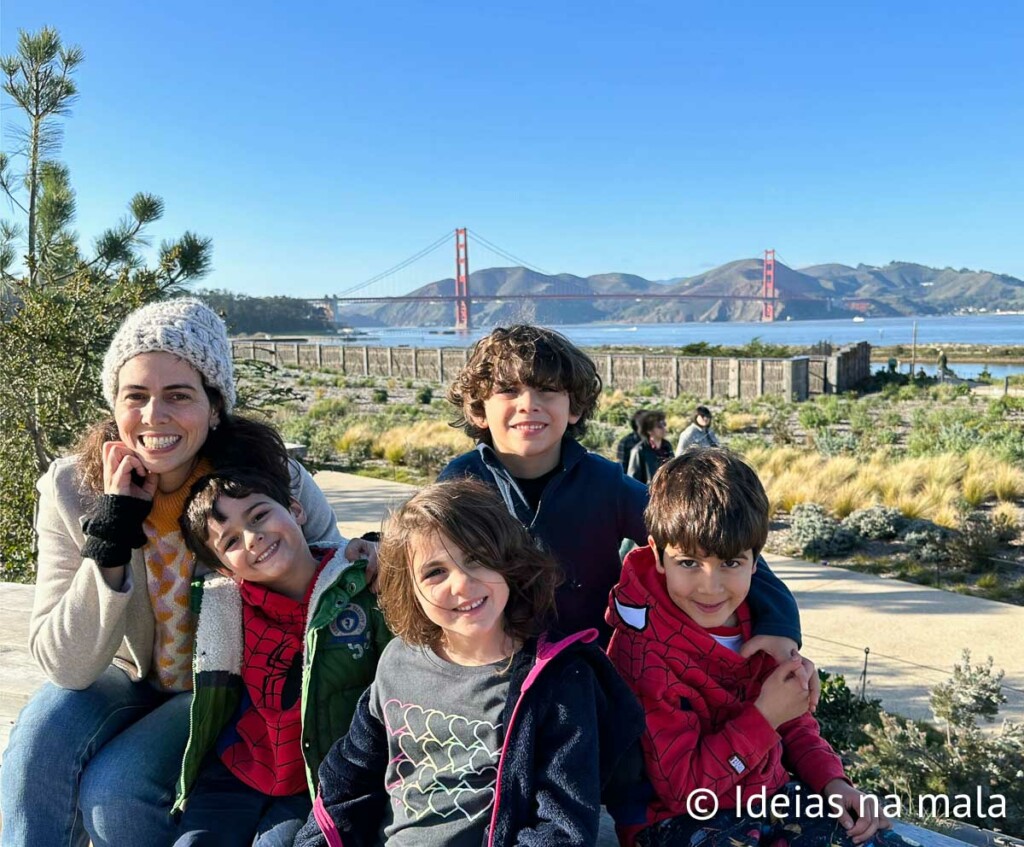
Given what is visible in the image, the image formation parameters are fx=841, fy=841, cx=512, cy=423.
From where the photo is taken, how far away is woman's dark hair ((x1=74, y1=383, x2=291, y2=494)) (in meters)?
2.00

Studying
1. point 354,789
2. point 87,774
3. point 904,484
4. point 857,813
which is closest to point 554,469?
point 354,789

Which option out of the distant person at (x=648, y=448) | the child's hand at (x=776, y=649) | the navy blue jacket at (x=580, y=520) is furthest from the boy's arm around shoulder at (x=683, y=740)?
the distant person at (x=648, y=448)

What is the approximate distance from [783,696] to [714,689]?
0.13 meters

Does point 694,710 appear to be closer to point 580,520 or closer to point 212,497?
point 580,520

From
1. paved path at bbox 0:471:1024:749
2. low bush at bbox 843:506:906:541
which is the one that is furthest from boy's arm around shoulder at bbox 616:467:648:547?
low bush at bbox 843:506:906:541

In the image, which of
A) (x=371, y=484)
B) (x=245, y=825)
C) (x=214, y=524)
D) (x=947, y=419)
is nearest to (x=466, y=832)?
(x=245, y=825)

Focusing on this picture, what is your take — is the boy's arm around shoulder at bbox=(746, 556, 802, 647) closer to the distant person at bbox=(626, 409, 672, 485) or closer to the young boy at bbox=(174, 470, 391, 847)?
the young boy at bbox=(174, 470, 391, 847)

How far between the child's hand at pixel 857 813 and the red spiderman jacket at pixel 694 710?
3cm

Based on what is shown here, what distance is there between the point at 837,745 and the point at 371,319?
184 meters

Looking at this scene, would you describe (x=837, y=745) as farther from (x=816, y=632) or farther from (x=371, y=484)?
(x=371, y=484)

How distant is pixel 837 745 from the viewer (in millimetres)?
3545

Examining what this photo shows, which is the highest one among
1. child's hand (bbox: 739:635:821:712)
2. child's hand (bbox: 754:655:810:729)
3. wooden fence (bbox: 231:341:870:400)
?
child's hand (bbox: 739:635:821:712)

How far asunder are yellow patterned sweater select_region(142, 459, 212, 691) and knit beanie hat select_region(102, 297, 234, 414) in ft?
0.79

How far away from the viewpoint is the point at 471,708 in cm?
157
